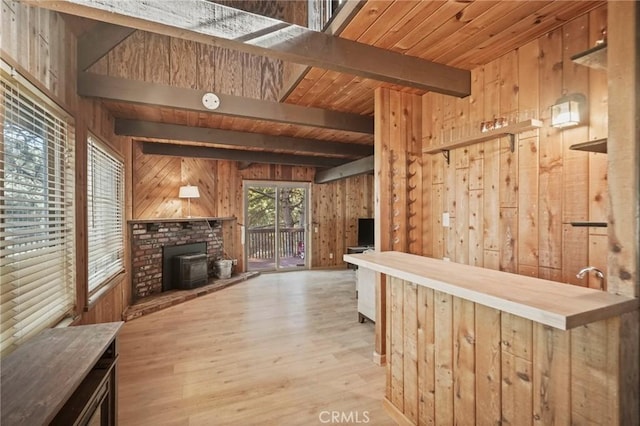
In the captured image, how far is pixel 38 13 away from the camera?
1.82 meters

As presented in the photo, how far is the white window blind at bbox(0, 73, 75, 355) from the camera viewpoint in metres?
1.53

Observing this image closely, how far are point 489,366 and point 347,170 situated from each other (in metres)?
4.92

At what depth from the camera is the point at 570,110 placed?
68.4 inches

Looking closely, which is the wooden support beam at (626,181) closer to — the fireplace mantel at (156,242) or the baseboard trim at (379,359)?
the baseboard trim at (379,359)

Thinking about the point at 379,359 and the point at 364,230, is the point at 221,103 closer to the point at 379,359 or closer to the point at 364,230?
the point at 379,359

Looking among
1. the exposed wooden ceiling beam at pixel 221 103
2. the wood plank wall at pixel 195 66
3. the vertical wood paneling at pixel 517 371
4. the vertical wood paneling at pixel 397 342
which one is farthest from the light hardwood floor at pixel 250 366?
the wood plank wall at pixel 195 66

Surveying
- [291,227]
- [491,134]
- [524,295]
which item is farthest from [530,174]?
[291,227]

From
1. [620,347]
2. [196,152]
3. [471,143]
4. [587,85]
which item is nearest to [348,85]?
[471,143]

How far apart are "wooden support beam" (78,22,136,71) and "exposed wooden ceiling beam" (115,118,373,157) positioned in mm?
1369

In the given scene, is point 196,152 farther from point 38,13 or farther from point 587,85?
point 587,85

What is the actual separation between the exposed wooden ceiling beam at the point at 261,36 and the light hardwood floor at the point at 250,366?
7.84 feet

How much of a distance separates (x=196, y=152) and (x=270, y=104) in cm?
257

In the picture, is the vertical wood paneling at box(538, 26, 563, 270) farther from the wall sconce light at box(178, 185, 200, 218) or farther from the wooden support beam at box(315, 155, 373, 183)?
the wall sconce light at box(178, 185, 200, 218)

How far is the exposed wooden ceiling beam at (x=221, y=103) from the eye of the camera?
8.46 ft
